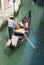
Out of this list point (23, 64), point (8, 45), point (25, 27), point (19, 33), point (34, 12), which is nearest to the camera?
point (23, 64)

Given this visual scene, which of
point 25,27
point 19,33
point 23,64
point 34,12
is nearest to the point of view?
point 23,64

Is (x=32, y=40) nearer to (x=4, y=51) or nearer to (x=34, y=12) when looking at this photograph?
(x=4, y=51)

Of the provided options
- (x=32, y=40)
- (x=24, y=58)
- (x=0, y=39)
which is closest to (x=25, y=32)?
(x=32, y=40)

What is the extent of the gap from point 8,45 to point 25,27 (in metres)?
Result: 1.48

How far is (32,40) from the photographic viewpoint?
7543 millimetres

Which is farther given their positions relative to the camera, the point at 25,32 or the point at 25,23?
the point at 25,23

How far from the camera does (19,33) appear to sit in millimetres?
7160

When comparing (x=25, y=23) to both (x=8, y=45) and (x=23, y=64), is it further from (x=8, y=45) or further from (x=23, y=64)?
(x=23, y=64)

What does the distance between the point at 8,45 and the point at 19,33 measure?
2.62ft

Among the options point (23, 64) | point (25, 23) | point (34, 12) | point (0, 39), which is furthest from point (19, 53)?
point (34, 12)

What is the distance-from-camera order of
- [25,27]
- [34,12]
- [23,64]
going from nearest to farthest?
[23,64] < [25,27] < [34,12]

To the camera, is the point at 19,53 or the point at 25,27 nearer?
the point at 19,53

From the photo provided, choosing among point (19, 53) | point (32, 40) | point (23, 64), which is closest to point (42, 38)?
point (32, 40)

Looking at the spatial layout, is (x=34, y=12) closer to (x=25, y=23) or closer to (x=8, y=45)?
(x=25, y=23)
